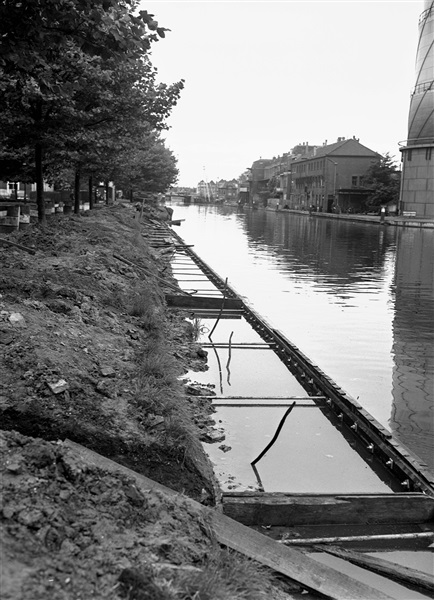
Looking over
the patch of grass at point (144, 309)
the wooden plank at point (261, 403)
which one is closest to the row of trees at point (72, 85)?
the patch of grass at point (144, 309)

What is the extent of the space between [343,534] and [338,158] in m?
117

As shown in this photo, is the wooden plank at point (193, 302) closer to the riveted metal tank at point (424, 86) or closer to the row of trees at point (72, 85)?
the row of trees at point (72, 85)

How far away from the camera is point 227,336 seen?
1766 centimetres

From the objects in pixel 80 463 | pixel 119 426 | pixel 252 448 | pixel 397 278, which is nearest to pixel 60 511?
pixel 80 463

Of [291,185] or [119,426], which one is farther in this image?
[291,185]

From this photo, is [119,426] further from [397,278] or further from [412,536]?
[397,278]

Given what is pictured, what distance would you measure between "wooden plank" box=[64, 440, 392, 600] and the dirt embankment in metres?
0.30

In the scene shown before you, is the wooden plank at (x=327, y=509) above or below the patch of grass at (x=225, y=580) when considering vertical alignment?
below

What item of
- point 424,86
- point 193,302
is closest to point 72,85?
point 193,302

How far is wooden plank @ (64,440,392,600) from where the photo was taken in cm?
538

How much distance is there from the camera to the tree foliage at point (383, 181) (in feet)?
333

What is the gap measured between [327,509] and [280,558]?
183 cm

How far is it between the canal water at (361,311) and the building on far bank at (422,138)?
45082 mm

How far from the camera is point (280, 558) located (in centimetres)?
558
